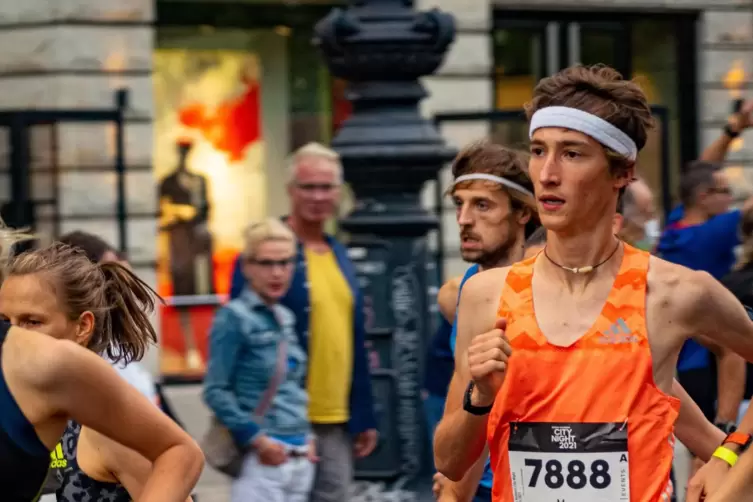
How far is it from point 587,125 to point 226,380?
9.62 feet

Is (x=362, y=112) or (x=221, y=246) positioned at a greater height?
(x=362, y=112)

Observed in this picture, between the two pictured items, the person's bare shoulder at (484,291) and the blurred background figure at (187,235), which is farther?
the blurred background figure at (187,235)

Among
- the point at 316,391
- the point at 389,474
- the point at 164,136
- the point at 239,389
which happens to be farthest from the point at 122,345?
the point at 164,136

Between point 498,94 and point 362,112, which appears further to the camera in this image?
point 498,94

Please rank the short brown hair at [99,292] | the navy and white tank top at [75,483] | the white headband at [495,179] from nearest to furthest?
the short brown hair at [99,292] → the navy and white tank top at [75,483] → the white headband at [495,179]

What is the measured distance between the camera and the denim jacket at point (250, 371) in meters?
6.48

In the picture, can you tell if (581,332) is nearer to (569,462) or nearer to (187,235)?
(569,462)

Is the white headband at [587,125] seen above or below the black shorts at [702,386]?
above

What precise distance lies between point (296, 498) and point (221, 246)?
869cm

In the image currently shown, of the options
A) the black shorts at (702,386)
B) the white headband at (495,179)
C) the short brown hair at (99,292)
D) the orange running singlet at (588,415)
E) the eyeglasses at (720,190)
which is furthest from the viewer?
the eyeglasses at (720,190)

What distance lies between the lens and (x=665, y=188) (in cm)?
1337

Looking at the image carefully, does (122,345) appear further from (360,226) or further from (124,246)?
(124,246)

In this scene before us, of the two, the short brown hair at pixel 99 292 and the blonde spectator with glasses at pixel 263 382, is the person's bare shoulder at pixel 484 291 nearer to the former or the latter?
the short brown hair at pixel 99 292

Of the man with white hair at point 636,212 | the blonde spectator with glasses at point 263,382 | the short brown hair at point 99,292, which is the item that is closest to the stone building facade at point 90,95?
the man with white hair at point 636,212
